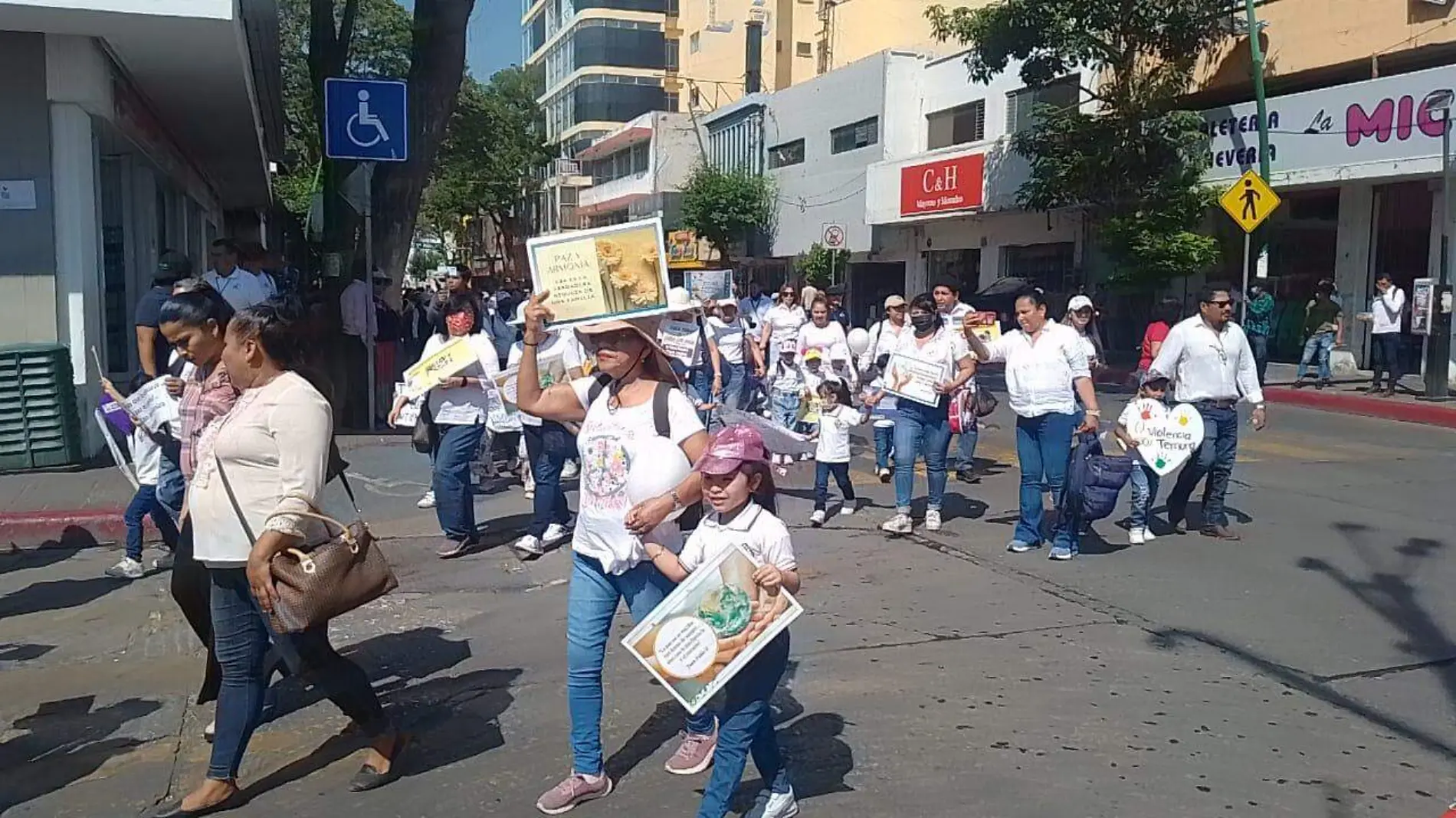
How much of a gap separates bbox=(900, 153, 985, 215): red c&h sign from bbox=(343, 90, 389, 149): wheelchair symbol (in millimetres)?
18701

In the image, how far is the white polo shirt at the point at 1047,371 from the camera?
25.7 feet

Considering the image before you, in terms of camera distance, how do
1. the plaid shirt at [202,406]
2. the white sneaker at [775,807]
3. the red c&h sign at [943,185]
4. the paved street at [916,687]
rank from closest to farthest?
the white sneaker at [775,807]
the paved street at [916,687]
the plaid shirt at [202,406]
the red c&h sign at [943,185]

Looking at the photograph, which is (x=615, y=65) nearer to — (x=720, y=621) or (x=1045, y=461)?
(x=1045, y=461)

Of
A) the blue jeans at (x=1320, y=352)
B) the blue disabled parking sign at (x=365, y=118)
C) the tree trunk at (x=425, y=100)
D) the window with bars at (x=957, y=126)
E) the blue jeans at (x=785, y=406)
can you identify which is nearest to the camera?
the blue jeans at (x=785, y=406)

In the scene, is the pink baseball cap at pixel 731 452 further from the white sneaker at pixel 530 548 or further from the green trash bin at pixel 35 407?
the green trash bin at pixel 35 407

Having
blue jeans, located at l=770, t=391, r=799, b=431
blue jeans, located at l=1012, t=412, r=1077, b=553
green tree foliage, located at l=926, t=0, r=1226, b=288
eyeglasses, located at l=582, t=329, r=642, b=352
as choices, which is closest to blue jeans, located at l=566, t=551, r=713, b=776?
eyeglasses, located at l=582, t=329, r=642, b=352

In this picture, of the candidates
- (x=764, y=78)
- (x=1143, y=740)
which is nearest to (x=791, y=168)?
(x=764, y=78)

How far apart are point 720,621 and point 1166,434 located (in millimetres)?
5627

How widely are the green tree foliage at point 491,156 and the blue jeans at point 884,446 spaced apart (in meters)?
30.7

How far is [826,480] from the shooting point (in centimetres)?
938

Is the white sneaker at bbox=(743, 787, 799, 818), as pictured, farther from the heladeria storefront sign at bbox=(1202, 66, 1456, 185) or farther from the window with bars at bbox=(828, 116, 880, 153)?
the window with bars at bbox=(828, 116, 880, 153)

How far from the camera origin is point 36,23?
396 inches

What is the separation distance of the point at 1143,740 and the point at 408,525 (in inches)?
229

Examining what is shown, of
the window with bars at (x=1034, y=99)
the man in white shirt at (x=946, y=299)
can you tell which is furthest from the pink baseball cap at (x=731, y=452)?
the window with bars at (x=1034, y=99)
